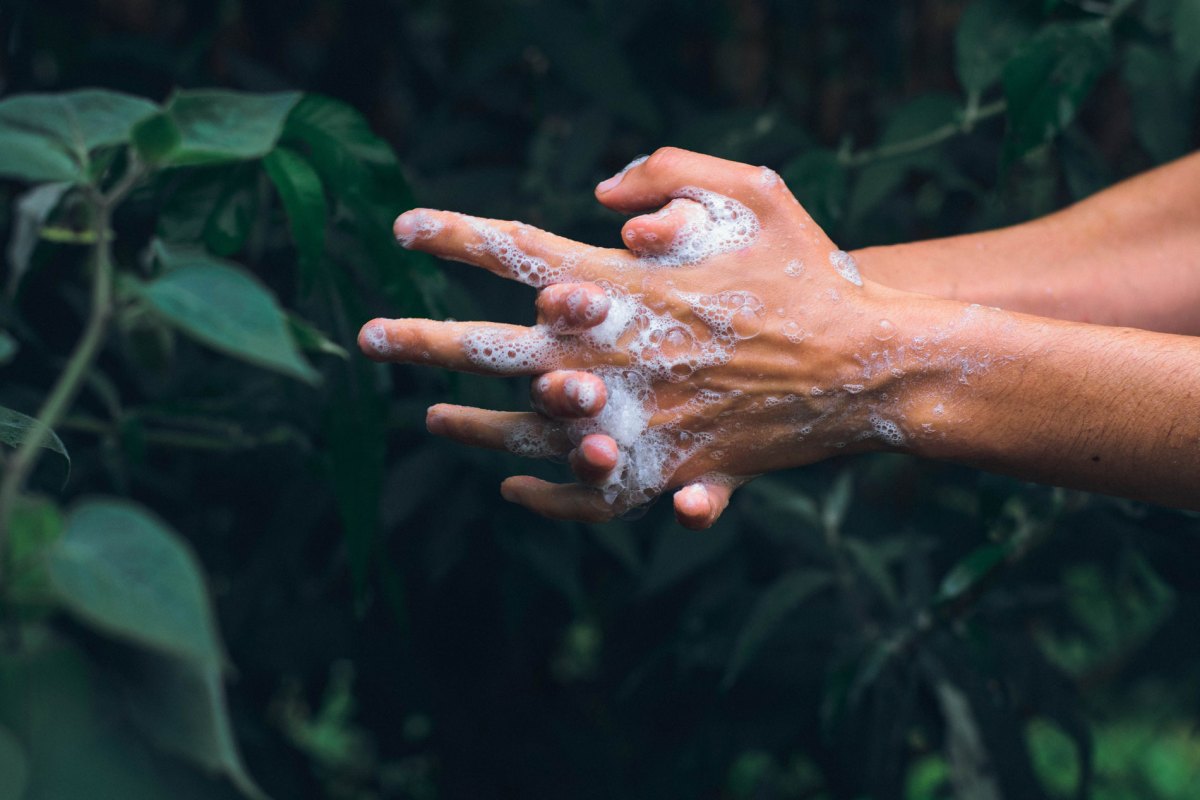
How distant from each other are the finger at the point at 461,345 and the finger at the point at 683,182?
0.50 ft

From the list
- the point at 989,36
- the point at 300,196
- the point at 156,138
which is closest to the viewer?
the point at 156,138

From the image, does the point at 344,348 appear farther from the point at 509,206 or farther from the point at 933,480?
the point at 933,480

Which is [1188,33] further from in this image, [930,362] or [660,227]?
[660,227]

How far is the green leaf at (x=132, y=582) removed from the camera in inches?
13.7

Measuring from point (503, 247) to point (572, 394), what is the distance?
0.14m

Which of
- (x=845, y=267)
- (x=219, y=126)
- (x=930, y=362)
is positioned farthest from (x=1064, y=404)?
(x=219, y=126)

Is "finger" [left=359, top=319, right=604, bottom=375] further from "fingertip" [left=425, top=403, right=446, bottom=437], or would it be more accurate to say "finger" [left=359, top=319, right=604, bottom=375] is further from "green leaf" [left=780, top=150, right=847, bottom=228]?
"green leaf" [left=780, top=150, right=847, bottom=228]

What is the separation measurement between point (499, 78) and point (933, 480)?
36.8 inches

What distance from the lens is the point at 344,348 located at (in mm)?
823

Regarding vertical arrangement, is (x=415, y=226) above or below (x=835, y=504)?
above

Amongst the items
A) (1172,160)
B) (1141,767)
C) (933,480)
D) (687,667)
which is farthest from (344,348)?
(1141,767)

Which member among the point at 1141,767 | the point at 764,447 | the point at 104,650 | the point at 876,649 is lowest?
the point at 1141,767

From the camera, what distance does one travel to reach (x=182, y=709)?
15.1 inches

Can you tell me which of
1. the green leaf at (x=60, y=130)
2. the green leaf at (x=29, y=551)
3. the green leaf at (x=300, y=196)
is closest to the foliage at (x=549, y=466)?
the green leaf at (x=300, y=196)
